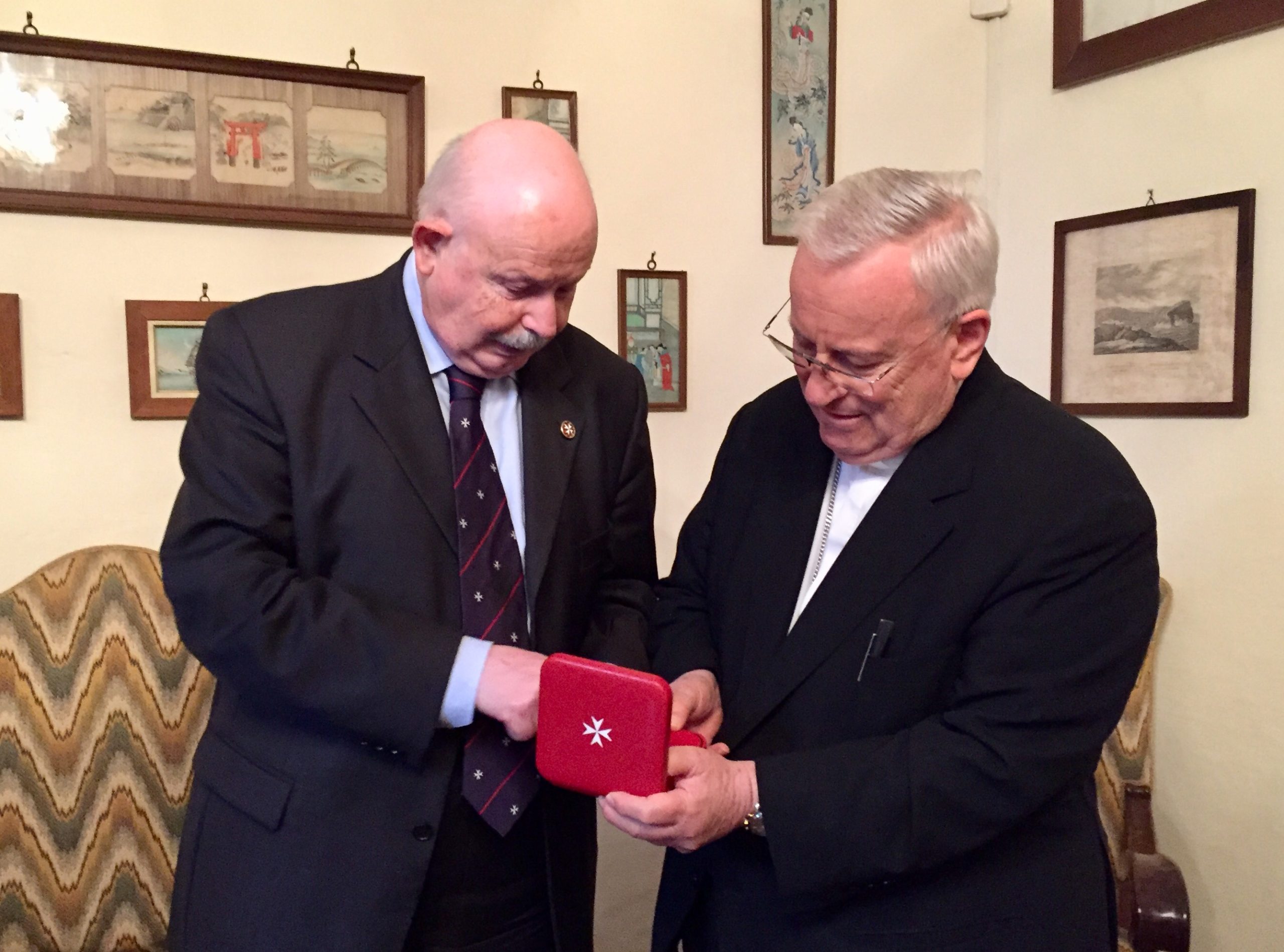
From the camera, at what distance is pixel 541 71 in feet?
8.03

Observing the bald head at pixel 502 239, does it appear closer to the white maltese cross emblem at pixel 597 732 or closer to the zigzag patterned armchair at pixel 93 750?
the white maltese cross emblem at pixel 597 732

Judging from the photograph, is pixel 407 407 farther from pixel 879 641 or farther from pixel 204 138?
pixel 204 138

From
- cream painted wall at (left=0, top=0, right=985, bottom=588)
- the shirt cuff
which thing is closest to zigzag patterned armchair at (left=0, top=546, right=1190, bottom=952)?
cream painted wall at (left=0, top=0, right=985, bottom=588)

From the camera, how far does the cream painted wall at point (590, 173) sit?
6.98ft

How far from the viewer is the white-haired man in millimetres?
1230

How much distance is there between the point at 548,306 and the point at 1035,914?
3.50ft

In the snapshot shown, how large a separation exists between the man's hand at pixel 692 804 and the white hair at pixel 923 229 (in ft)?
2.23

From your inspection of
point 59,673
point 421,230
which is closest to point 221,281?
point 59,673

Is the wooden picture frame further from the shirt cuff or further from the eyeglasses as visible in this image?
the shirt cuff

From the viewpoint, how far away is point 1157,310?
2.41 metres

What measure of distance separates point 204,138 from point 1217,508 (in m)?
2.53

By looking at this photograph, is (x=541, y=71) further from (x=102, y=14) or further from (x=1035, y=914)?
(x=1035, y=914)

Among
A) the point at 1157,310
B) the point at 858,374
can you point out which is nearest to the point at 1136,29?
the point at 1157,310

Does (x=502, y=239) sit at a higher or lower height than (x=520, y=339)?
higher
